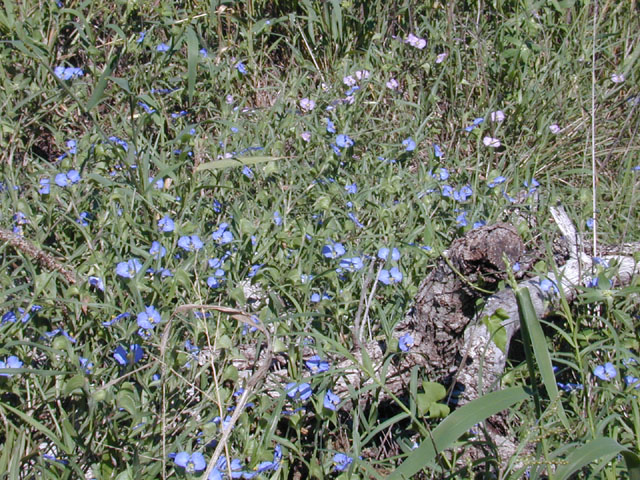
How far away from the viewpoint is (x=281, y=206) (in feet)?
9.09

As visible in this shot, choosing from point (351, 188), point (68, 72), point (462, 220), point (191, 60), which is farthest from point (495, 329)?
point (68, 72)

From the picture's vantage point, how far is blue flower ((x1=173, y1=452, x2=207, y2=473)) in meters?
1.60

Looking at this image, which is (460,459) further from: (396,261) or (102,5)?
(102,5)

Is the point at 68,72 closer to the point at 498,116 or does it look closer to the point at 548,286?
the point at 498,116

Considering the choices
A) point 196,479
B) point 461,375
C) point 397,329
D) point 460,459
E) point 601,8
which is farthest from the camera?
point 601,8

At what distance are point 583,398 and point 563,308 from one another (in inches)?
11.0

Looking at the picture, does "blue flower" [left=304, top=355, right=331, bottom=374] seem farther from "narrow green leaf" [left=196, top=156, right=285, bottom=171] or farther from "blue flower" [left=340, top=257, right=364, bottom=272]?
"narrow green leaf" [left=196, top=156, right=285, bottom=171]

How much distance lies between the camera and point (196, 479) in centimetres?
157

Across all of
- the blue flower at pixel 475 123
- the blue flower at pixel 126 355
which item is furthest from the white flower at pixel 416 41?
the blue flower at pixel 126 355

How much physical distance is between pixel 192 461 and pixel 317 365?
0.49 m

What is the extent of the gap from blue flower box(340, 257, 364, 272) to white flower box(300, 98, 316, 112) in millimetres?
1187

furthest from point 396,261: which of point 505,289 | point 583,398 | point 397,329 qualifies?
Answer: point 583,398

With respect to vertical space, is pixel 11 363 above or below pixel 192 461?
above

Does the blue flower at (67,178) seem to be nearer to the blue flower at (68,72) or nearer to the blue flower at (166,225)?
the blue flower at (166,225)
